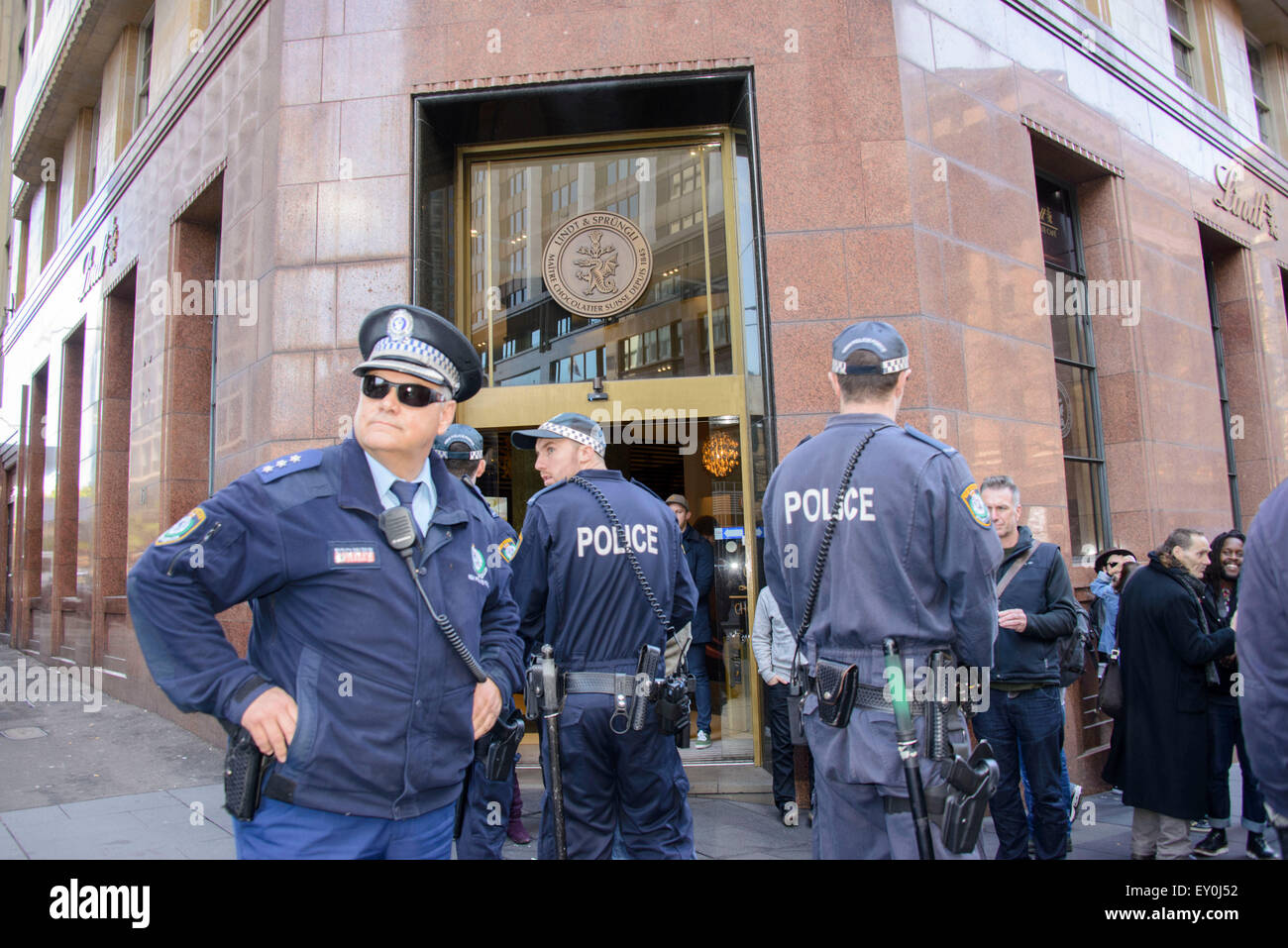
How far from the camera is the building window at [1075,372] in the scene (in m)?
8.06

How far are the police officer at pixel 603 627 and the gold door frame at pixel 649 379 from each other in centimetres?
257

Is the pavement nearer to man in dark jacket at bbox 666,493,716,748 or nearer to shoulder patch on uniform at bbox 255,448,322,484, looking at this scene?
man in dark jacket at bbox 666,493,716,748

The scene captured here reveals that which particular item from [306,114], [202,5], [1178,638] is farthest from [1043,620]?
[202,5]

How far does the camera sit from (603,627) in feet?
12.8

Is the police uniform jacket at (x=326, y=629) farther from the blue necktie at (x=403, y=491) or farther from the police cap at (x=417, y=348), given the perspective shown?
the police cap at (x=417, y=348)

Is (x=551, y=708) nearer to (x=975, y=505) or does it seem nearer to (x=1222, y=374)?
(x=975, y=505)

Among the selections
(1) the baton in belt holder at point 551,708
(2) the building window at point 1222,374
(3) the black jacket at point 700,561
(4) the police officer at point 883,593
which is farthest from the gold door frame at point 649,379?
(2) the building window at point 1222,374

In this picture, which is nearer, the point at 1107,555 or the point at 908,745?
the point at 908,745

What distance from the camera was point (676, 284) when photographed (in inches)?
286

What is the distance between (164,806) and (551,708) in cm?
407

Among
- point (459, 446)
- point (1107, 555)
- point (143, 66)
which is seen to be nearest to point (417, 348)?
point (459, 446)
